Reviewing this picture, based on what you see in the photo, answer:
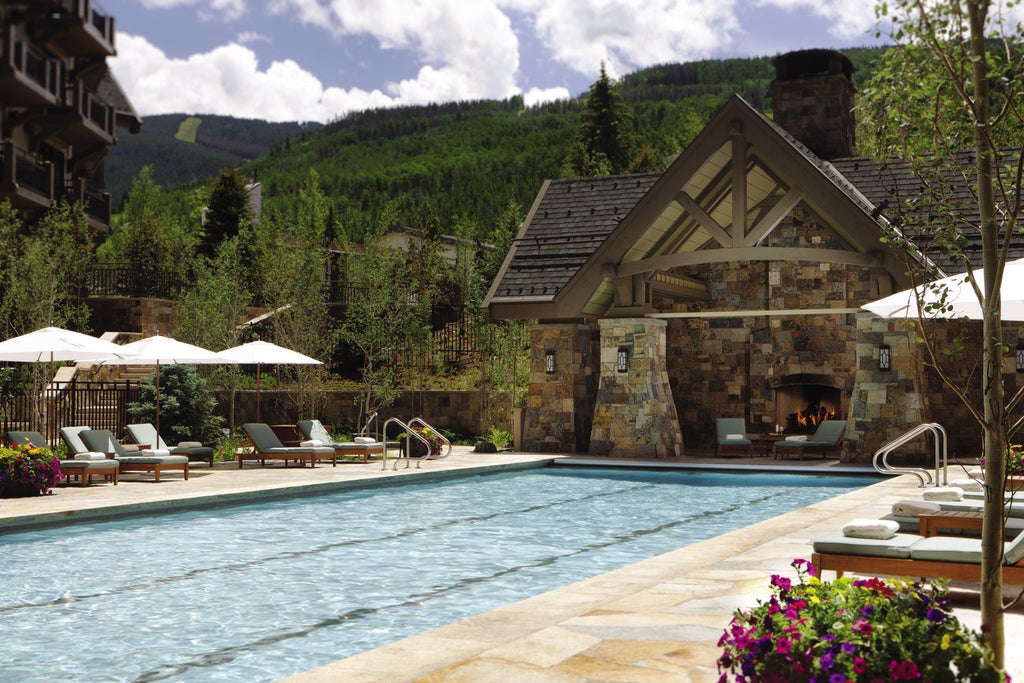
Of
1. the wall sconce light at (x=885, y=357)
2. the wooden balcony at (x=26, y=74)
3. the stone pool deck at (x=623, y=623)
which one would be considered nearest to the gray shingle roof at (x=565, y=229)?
the wall sconce light at (x=885, y=357)

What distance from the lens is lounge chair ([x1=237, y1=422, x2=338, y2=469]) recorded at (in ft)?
59.2

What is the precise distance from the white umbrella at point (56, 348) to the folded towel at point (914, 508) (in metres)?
11.7

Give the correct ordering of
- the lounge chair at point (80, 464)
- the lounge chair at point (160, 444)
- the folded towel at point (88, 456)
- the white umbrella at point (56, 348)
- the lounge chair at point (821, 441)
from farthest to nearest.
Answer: the lounge chair at point (821, 441) < the lounge chair at point (160, 444) < the white umbrella at point (56, 348) < the folded towel at point (88, 456) < the lounge chair at point (80, 464)

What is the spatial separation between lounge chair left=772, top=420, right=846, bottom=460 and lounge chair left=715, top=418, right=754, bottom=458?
0.65m

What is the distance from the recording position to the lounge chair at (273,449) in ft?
59.2

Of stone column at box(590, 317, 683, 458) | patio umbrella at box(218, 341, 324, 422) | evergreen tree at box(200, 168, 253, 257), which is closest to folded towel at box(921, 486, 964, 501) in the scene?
stone column at box(590, 317, 683, 458)

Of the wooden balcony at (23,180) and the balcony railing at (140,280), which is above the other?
the wooden balcony at (23,180)

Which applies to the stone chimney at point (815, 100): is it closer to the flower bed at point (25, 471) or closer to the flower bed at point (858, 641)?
the flower bed at point (25, 471)

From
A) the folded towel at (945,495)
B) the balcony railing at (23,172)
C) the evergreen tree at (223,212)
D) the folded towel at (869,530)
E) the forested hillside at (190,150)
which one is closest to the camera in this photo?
the folded towel at (869,530)

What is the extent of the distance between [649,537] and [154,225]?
113 feet

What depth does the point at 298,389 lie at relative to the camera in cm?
2417

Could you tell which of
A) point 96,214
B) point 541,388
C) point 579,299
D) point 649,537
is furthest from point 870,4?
point 96,214

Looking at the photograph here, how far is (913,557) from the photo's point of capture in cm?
664

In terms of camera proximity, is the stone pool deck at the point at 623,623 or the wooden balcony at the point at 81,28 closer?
the stone pool deck at the point at 623,623
